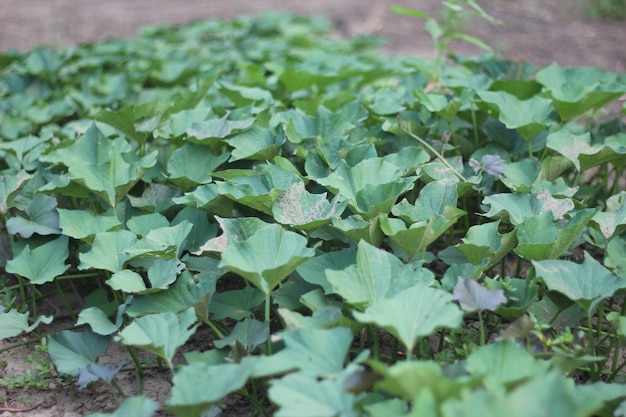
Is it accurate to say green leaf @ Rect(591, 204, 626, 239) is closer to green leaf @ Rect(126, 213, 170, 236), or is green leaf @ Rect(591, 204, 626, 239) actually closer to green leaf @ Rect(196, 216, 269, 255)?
green leaf @ Rect(196, 216, 269, 255)

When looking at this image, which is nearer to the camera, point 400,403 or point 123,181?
point 400,403

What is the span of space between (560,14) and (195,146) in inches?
226

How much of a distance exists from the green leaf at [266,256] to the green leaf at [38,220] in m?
0.77

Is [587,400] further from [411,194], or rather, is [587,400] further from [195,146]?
[195,146]

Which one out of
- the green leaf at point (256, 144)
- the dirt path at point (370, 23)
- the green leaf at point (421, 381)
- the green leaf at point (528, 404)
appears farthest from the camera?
the dirt path at point (370, 23)

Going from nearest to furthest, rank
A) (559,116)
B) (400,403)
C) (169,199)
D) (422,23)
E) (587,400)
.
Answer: (587,400) → (400,403) → (169,199) → (559,116) → (422,23)

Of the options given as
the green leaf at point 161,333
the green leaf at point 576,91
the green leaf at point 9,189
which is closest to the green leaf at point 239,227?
the green leaf at point 161,333

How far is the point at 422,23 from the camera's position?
21.4ft

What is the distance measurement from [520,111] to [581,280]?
89 cm

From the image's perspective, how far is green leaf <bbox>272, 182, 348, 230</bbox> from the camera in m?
1.66

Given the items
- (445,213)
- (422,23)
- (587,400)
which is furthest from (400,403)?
(422,23)

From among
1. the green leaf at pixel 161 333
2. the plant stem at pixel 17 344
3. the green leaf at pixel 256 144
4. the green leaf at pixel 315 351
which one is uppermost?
the green leaf at pixel 256 144

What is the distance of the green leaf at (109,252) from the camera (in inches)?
66.3

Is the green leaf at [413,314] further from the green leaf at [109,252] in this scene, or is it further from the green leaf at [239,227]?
the green leaf at [109,252]
